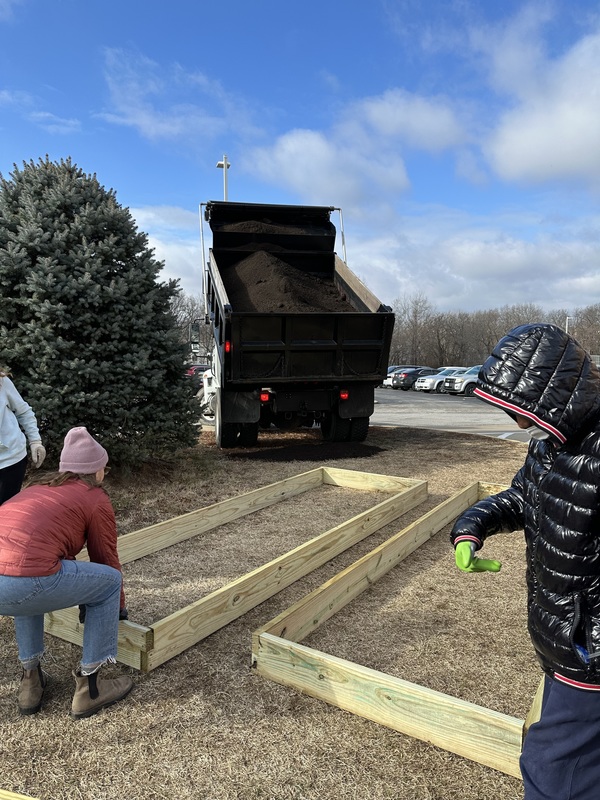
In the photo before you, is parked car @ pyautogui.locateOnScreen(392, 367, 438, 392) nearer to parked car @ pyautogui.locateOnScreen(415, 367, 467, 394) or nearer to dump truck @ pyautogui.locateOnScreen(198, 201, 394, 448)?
parked car @ pyautogui.locateOnScreen(415, 367, 467, 394)

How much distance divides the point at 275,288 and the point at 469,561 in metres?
6.87

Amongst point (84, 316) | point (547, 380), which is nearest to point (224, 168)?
point (84, 316)

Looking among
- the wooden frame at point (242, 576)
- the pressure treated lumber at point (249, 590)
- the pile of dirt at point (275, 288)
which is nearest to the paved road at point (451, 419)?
the pile of dirt at point (275, 288)

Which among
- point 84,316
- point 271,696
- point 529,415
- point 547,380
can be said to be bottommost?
point 271,696

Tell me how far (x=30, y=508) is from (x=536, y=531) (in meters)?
2.13

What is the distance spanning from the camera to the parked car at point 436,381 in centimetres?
3164

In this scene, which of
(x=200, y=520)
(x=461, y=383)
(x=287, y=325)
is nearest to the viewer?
(x=200, y=520)

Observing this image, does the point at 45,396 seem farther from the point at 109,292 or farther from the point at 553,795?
the point at 553,795

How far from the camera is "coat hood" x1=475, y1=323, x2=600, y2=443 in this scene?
1.77 metres

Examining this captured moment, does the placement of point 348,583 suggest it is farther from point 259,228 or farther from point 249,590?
point 259,228

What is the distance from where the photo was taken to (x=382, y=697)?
2633mm

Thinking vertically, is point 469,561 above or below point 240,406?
above

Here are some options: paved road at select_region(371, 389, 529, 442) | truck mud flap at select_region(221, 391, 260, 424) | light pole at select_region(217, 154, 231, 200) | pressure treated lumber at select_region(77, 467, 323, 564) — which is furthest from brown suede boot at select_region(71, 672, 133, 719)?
light pole at select_region(217, 154, 231, 200)

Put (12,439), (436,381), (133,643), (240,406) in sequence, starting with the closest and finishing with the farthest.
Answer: (133,643) < (12,439) < (240,406) < (436,381)
